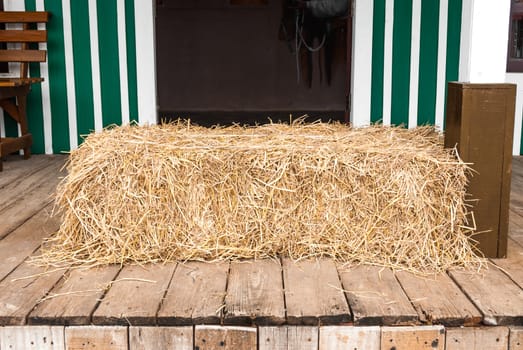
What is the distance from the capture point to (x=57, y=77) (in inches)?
208

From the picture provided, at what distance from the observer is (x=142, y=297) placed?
6.76 feet

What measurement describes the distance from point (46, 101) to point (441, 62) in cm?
320

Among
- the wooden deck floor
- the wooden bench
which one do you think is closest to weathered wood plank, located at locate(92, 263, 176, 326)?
the wooden deck floor

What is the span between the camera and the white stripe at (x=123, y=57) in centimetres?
517

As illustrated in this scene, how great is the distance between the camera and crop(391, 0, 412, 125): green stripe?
522cm

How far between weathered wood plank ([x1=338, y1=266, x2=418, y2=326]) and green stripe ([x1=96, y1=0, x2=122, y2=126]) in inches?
135

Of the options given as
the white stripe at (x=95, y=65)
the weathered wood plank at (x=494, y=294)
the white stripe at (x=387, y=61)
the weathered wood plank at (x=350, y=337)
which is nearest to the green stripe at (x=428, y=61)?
the white stripe at (x=387, y=61)

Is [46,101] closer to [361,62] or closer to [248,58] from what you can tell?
[361,62]

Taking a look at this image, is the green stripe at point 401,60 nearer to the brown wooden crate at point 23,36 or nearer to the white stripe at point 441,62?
the white stripe at point 441,62

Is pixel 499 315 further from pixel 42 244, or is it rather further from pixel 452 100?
pixel 42 244

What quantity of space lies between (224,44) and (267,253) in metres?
7.94

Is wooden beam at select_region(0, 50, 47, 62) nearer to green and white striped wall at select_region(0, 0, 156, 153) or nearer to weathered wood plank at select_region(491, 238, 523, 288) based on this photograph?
green and white striped wall at select_region(0, 0, 156, 153)

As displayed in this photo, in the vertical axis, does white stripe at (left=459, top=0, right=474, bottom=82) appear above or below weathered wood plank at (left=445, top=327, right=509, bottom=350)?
above

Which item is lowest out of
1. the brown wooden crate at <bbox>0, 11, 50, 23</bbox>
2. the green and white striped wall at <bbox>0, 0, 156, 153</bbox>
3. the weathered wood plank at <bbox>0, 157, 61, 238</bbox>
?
Answer: the weathered wood plank at <bbox>0, 157, 61, 238</bbox>
